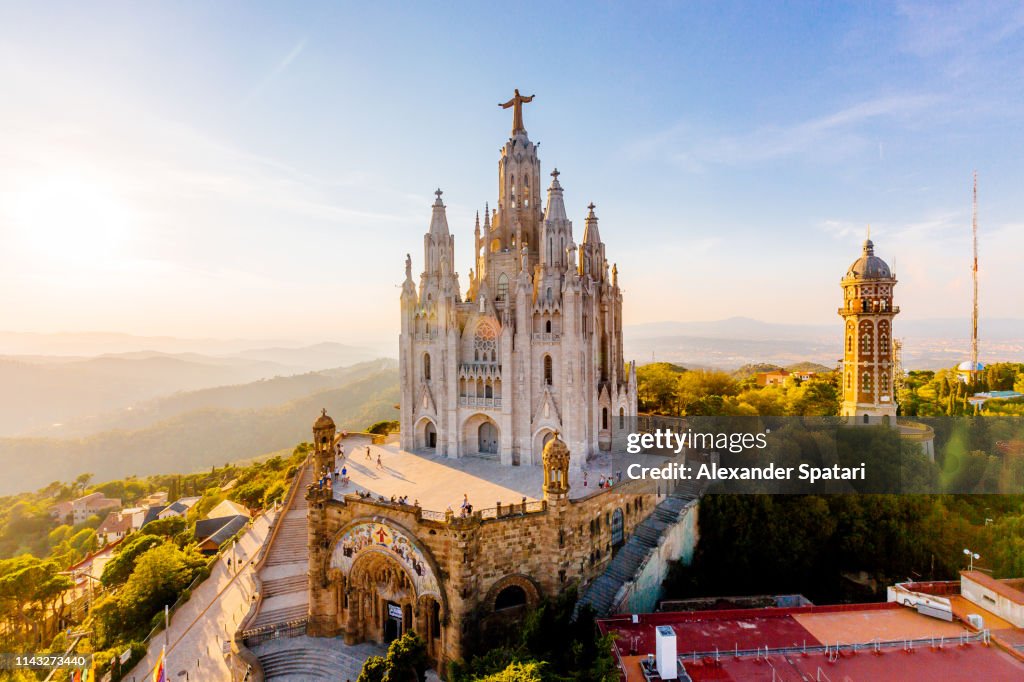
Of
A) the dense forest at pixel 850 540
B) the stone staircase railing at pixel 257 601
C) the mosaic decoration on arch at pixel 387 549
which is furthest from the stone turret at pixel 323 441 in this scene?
the dense forest at pixel 850 540

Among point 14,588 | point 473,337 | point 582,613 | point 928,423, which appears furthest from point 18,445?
point 928,423

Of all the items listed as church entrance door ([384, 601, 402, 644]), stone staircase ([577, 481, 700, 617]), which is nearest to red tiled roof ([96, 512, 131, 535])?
church entrance door ([384, 601, 402, 644])

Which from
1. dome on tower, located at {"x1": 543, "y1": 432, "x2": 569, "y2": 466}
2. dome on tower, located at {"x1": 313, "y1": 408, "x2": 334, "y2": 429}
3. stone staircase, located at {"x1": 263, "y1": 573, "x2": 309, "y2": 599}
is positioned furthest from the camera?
dome on tower, located at {"x1": 313, "y1": 408, "x2": 334, "y2": 429}

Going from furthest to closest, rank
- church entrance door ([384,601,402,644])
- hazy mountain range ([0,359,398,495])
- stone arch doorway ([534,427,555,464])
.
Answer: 1. hazy mountain range ([0,359,398,495])
2. stone arch doorway ([534,427,555,464])
3. church entrance door ([384,601,402,644])

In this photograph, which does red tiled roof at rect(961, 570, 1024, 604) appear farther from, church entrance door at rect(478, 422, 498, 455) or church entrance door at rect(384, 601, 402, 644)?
church entrance door at rect(384, 601, 402, 644)

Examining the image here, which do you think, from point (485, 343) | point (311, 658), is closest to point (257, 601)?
point (311, 658)

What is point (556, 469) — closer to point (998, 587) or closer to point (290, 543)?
point (290, 543)

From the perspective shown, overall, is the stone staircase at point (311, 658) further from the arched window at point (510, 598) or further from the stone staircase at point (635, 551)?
the stone staircase at point (635, 551)
